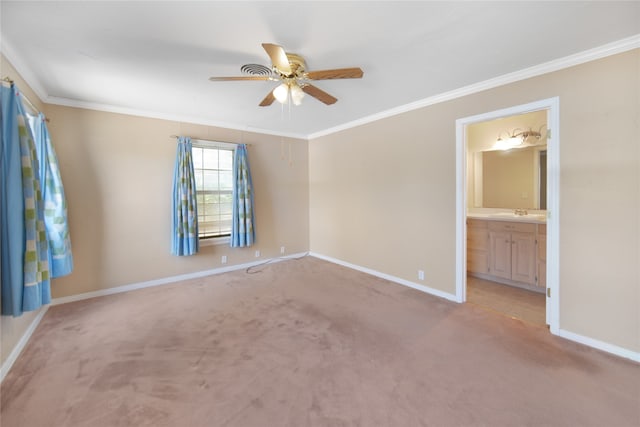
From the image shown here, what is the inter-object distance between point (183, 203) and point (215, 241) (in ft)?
2.61

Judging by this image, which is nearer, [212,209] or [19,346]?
[19,346]

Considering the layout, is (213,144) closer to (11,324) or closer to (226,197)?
(226,197)

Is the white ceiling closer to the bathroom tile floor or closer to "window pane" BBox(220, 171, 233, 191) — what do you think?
"window pane" BBox(220, 171, 233, 191)

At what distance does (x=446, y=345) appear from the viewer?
2.09 meters

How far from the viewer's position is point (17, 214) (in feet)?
5.75

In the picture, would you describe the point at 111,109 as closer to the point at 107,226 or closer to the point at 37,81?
the point at 37,81

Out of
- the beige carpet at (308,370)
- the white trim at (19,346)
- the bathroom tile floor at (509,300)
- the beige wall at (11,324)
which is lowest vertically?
the beige carpet at (308,370)

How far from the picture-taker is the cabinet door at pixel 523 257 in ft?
10.4

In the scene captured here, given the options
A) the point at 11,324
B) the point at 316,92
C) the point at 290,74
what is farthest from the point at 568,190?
the point at 11,324

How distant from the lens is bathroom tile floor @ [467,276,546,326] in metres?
2.59

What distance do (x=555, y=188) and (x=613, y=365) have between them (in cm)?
137

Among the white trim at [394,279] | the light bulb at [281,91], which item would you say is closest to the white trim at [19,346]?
the light bulb at [281,91]

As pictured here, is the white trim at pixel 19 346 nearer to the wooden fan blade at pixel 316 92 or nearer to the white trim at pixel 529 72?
the wooden fan blade at pixel 316 92

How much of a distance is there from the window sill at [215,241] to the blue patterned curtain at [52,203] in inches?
Answer: 58.3
